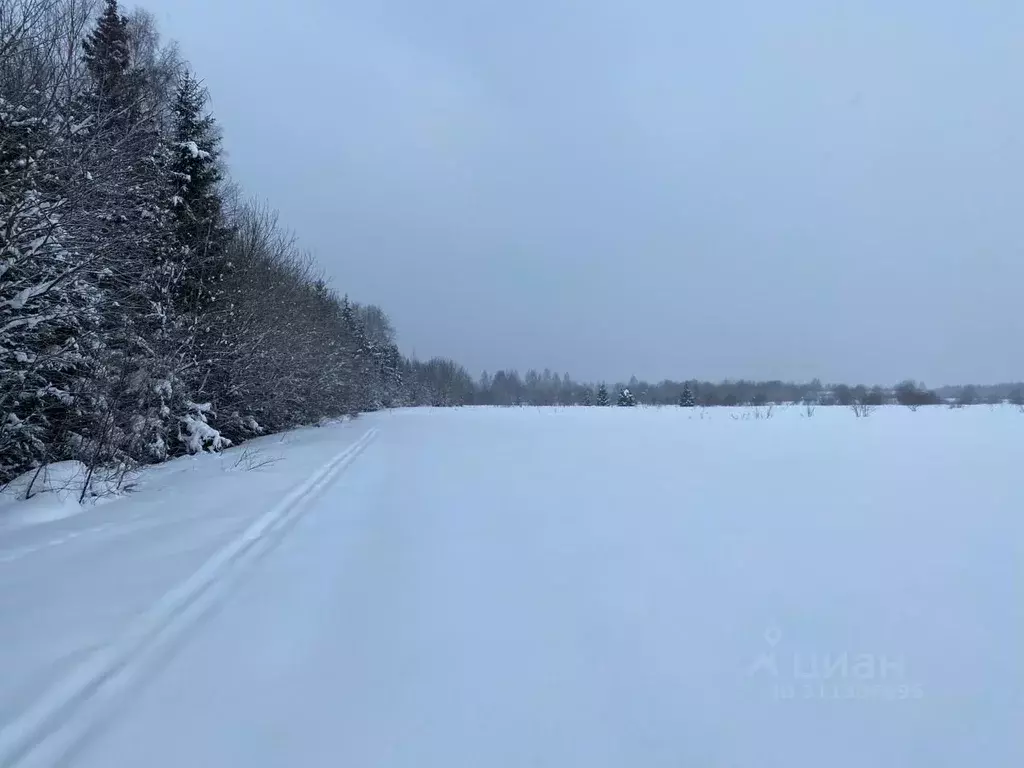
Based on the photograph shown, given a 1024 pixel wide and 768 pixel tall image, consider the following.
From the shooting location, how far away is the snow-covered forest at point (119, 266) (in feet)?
26.5

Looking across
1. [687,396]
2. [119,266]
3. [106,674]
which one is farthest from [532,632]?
[687,396]

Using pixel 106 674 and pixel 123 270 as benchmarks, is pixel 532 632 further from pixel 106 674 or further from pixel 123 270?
pixel 123 270

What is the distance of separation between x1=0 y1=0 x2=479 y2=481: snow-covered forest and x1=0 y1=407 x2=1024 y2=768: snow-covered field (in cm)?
247

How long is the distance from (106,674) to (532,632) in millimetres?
2568

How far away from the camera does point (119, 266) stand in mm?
10648

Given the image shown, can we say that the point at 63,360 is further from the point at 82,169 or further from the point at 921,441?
the point at 921,441

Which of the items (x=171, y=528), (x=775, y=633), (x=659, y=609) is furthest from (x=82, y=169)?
(x=775, y=633)

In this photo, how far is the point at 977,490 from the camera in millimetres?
7047

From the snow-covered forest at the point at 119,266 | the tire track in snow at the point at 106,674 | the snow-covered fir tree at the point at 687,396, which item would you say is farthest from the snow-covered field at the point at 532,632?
the snow-covered fir tree at the point at 687,396

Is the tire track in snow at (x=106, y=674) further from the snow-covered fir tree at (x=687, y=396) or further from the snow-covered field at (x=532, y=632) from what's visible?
the snow-covered fir tree at (x=687, y=396)

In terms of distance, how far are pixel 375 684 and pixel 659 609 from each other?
203 cm

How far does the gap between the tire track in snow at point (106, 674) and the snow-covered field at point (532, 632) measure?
0.02 metres

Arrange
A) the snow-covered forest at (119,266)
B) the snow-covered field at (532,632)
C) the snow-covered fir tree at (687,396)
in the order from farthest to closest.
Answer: the snow-covered fir tree at (687,396) < the snow-covered forest at (119,266) < the snow-covered field at (532,632)

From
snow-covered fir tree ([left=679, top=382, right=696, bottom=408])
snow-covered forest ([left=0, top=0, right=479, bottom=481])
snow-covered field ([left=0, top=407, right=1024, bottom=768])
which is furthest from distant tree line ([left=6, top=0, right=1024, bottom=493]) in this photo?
snow-covered fir tree ([left=679, top=382, right=696, bottom=408])
